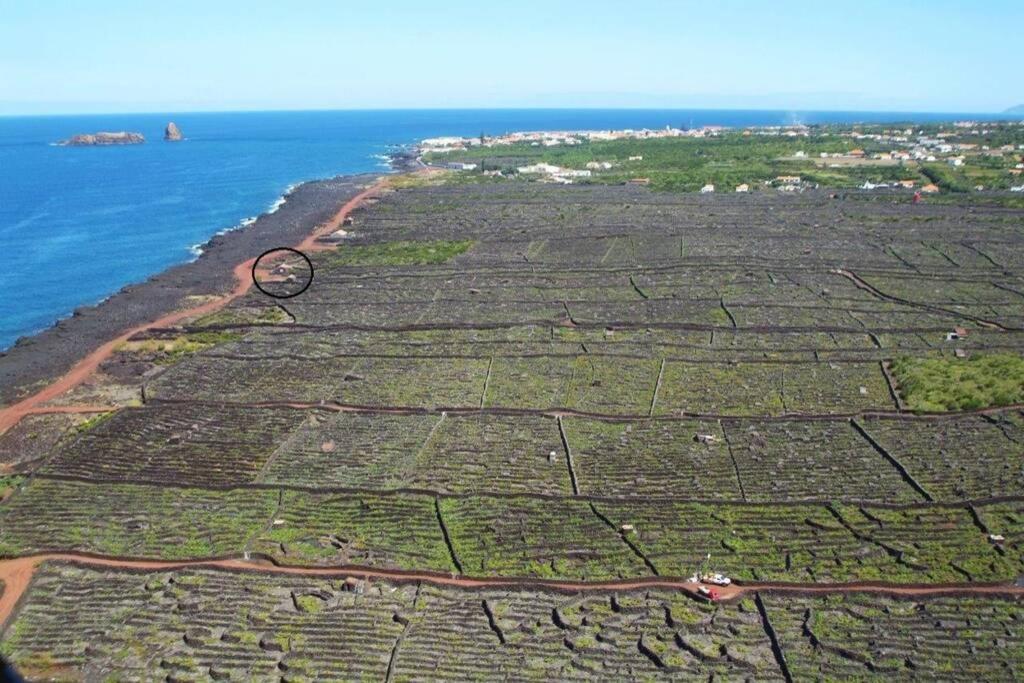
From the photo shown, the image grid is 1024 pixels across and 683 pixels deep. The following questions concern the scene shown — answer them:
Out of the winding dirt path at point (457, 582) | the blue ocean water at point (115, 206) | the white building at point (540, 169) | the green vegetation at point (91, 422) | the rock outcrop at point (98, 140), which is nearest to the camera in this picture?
the winding dirt path at point (457, 582)

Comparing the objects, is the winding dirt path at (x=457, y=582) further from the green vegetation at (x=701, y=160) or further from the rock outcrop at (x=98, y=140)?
the rock outcrop at (x=98, y=140)

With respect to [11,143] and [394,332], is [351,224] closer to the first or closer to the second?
[394,332]

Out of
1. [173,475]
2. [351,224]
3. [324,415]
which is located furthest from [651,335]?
[351,224]

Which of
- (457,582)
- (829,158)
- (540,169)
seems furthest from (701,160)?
(457,582)

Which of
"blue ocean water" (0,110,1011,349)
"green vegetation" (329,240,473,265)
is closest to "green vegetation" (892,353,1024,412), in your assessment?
"green vegetation" (329,240,473,265)

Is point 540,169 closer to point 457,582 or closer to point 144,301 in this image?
point 144,301

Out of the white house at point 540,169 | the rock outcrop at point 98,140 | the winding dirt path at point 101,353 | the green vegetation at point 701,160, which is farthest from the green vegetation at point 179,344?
the rock outcrop at point 98,140
